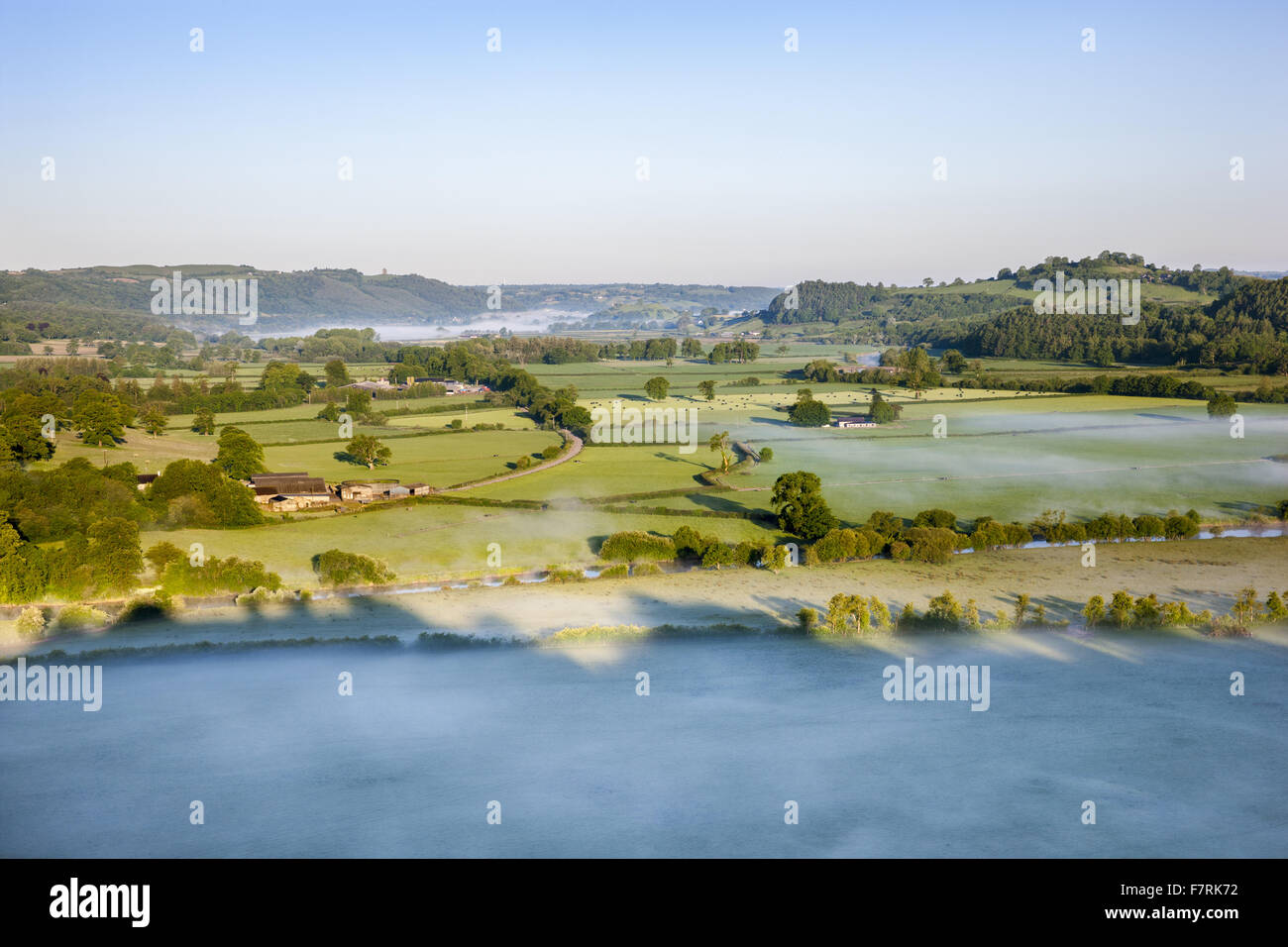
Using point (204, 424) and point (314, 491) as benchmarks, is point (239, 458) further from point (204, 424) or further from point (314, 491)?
point (204, 424)

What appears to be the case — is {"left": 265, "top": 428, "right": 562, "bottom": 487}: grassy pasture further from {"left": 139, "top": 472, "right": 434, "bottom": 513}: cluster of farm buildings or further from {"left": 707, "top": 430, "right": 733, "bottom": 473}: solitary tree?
{"left": 707, "top": 430, "right": 733, "bottom": 473}: solitary tree

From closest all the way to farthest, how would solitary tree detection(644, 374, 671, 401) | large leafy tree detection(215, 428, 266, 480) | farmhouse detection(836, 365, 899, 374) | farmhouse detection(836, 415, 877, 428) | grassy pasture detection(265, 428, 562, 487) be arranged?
1. large leafy tree detection(215, 428, 266, 480)
2. grassy pasture detection(265, 428, 562, 487)
3. farmhouse detection(836, 415, 877, 428)
4. solitary tree detection(644, 374, 671, 401)
5. farmhouse detection(836, 365, 899, 374)

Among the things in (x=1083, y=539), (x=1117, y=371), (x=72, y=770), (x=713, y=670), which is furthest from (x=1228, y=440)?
(x=72, y=770)

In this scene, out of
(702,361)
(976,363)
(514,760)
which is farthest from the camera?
(702,361)

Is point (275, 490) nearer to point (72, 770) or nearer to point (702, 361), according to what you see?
point (72, 770)

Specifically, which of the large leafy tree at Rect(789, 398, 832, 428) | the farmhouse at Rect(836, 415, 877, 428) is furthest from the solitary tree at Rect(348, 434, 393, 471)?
A: the farmhouse at Rect(836, 415, 877, 428)
